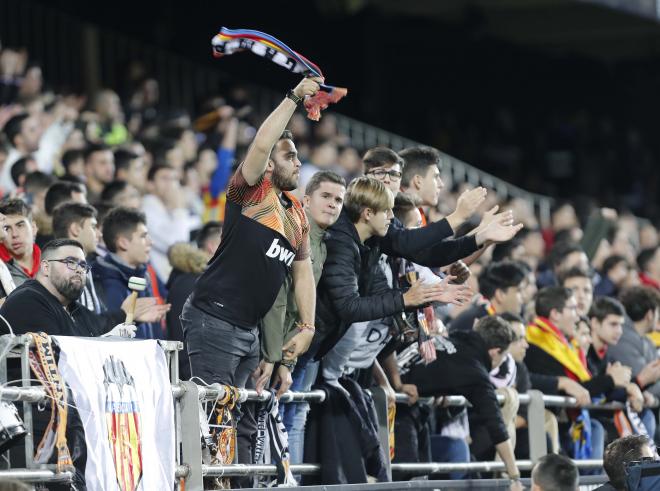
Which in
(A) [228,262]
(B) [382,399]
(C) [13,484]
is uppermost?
(A) [228,262]

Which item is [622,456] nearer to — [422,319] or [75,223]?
[422,319]

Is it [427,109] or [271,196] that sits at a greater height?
[427,109]

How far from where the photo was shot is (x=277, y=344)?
7309 mm

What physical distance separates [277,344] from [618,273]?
6509 mm

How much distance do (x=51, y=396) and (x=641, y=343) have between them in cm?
609

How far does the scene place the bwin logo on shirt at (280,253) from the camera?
7.05 meters

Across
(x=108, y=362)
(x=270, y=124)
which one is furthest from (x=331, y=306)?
(x=108, y=362)

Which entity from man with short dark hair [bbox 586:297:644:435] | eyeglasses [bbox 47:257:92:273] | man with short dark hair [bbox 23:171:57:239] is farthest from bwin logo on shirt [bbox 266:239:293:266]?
man with short dark hair [bbox 586:297:644:435]

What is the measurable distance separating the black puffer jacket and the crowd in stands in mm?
11

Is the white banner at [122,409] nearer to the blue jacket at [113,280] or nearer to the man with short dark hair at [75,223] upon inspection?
the blue jacket at [113,280]

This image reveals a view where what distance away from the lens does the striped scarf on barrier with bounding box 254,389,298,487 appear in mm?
7199

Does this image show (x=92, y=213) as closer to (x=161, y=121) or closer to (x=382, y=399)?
(x=382, y=399)

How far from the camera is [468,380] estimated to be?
860cm

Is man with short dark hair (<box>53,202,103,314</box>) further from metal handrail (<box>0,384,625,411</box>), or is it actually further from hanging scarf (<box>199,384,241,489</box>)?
hanging scarf (<box>199,384,241,489</box>)
